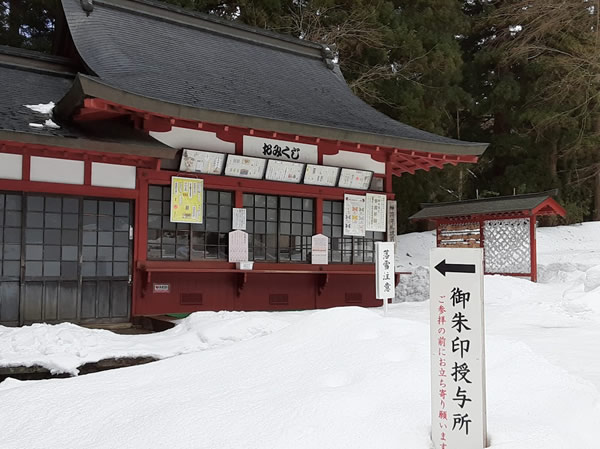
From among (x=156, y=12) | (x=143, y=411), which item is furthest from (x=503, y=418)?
(x=156, y=12)

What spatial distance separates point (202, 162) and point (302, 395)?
268 inches

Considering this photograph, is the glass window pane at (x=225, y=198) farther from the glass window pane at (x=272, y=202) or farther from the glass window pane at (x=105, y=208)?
the glass window pane at (x=105, y=208)

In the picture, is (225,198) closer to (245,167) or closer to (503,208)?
(245,167)

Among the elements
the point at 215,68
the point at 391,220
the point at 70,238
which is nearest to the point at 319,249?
the point at 391,220

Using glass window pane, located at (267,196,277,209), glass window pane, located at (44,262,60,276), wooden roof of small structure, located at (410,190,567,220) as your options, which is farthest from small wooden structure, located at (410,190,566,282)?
glass window pane, located at (44,262,60,276)

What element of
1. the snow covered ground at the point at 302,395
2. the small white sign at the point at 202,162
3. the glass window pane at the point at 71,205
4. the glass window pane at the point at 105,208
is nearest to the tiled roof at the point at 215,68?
the small white sign at the point at 202,162

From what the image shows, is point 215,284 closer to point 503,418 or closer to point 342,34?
point 503,418

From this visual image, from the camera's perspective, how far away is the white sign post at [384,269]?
8832mm

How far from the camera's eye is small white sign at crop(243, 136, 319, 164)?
36.1ft

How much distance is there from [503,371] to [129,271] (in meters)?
6.81

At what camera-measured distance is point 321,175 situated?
11758 millimetres

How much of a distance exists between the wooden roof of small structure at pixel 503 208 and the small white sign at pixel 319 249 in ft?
21.9

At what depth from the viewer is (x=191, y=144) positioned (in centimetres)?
1033

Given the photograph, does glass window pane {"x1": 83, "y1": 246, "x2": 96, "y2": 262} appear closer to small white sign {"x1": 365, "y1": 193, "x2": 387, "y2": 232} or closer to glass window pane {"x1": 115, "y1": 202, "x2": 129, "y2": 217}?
glass window pane {"x1": 115, "y1": 202, "x2": 129, "y2": 217}
